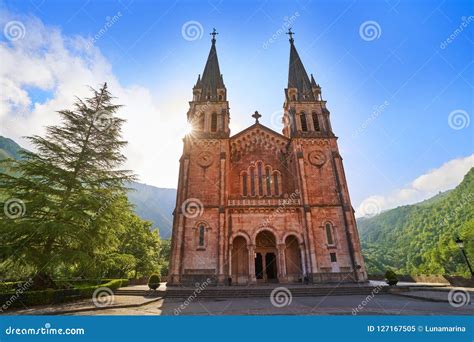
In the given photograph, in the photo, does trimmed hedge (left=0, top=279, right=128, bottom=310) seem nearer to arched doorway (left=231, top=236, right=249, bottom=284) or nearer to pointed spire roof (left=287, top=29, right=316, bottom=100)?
arched doorway (left=231, top=236, right=249, bottom=284)

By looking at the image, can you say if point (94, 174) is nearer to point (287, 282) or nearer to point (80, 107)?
point (80, 107)

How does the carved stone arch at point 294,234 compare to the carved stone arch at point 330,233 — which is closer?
the carved stone arch at point 294,234

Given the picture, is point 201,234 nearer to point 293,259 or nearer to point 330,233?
point 293,259

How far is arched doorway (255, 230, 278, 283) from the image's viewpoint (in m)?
23.7

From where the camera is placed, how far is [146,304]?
43.8 feet

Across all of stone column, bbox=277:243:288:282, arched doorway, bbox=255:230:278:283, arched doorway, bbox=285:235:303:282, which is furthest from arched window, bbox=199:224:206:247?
arched doorway, bbox=285:235:303:282

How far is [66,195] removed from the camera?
14.4 m

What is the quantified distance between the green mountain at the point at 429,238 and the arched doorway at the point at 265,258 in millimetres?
24954

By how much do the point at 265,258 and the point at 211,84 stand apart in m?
23.7

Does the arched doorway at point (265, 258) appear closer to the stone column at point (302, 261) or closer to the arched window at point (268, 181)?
the stone column at point (302, 261)

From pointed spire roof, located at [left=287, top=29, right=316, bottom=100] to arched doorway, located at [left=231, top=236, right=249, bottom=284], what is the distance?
2075 centimetres

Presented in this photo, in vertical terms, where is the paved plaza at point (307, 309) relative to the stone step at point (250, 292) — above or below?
below

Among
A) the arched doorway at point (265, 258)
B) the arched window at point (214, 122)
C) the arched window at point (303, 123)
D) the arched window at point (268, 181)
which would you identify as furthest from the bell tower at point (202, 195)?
the arched window at point (303, 123)

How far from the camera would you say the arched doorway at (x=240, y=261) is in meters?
22.8
